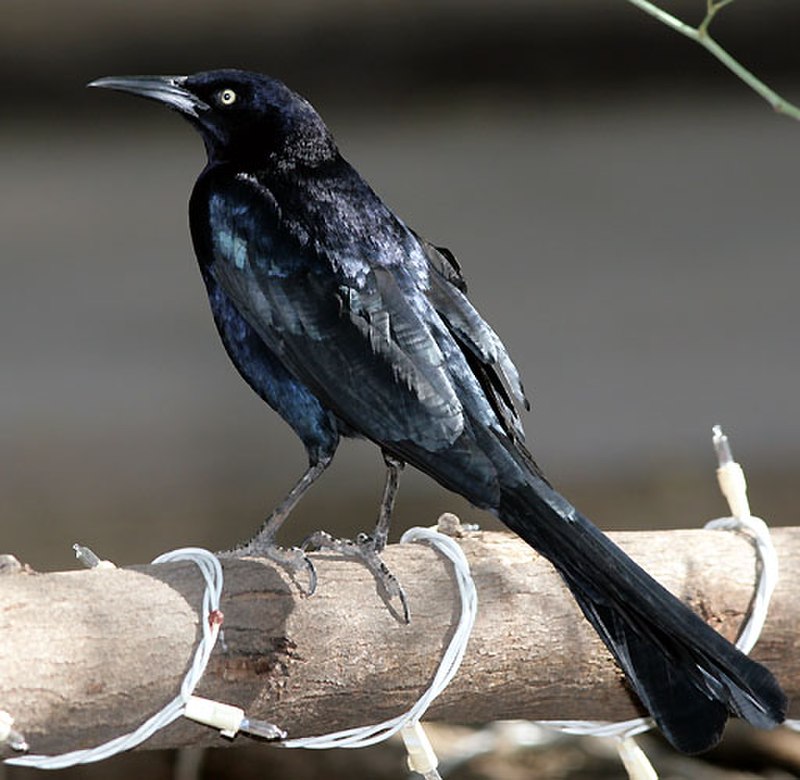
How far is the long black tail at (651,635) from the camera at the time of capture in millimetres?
1281

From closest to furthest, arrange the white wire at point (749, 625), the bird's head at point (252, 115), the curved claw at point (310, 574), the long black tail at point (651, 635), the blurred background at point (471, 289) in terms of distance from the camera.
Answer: the long black tail at point (651, 635), the curved claw at point (310, 574), the white wire at point (749, 625), the bird's head at point (252, 115), the blurred background at point (471, 289)

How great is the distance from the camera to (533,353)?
384cm

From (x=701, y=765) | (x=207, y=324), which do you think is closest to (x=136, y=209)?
(x=207, y=324)

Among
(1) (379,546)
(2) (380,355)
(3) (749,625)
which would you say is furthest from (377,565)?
(3) (749,625)

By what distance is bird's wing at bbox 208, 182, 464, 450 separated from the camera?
1.45 m

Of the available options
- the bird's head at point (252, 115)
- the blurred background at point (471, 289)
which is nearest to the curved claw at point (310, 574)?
the bird's head at point (252, 115)

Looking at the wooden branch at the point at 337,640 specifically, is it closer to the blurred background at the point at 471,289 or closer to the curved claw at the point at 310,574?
the curved claw at the point at 310,574

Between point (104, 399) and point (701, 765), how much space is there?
71.2 inches

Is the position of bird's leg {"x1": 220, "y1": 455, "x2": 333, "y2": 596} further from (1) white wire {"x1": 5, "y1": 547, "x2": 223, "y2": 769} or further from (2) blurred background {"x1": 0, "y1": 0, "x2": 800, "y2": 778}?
(2) blurred background {"x1": 0, "y1": 0, "x2": 800, "y2": 778}

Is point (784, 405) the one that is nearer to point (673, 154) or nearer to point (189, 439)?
point (673, 154)

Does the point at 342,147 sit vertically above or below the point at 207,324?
above

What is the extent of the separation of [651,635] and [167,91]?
2.38 feet

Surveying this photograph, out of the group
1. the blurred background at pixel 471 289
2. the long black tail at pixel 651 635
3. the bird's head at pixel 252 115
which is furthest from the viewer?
the blurred background at pixel 471 289

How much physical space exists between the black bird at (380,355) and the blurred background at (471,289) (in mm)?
1610
